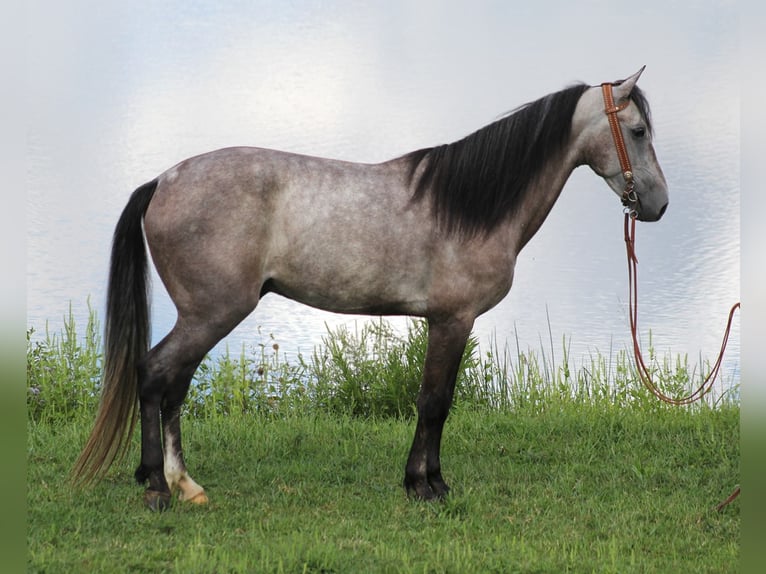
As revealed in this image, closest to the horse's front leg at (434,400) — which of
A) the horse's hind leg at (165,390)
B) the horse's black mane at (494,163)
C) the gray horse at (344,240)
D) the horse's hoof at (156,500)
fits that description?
the gray horse at (344,240)

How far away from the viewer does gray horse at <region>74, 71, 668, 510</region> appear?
484cm

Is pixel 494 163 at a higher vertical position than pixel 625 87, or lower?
lower

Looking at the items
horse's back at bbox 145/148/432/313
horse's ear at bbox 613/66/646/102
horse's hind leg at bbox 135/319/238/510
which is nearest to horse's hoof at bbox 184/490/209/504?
horse's hind leg at bbox 135/319/238/510

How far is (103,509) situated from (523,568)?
8.71ft

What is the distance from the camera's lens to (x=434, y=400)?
520 cm

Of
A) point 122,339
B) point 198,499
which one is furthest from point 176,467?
point 122,339

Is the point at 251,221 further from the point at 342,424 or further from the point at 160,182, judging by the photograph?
the point at 342,424

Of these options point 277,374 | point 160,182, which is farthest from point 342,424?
point 160,182

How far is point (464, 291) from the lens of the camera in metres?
5.10

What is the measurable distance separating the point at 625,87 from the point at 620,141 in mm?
348

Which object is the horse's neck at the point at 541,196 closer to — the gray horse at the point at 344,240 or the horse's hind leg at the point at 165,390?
the gray horse at the point at 344,240

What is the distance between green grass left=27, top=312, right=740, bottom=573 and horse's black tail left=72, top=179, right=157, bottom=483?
36 cm

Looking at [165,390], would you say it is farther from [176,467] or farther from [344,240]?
[344,240]
